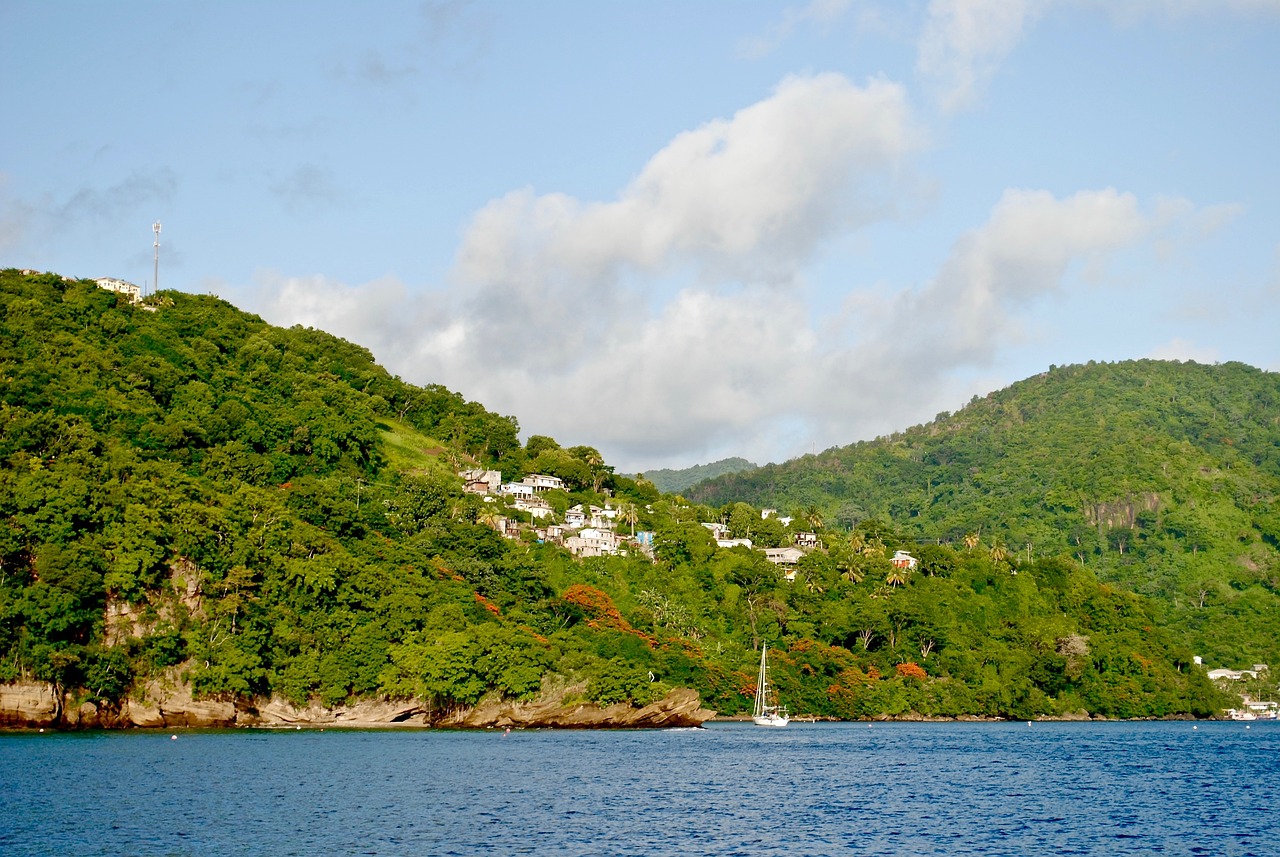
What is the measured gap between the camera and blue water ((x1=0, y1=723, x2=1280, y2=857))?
4266 centimetres

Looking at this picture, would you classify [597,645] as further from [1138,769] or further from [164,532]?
[1138,769]

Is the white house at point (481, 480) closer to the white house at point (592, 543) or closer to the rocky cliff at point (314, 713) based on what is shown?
the white house at point (592, 543)

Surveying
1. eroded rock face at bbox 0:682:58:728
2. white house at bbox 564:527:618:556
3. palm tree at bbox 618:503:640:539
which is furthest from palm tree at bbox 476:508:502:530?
eroded rock face at bbox 0:682:58:728

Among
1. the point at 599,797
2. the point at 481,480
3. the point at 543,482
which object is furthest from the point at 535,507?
the point at 599,797

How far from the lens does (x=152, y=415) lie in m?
114

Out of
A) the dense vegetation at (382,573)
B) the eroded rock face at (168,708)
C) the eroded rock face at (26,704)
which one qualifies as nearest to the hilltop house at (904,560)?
the dense vegetation at (382,573)

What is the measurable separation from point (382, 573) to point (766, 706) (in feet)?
152

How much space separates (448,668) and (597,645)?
18474 mm

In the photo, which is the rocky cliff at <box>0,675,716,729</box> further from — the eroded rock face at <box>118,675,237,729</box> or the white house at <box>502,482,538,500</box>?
the white house at <box>502,482,538,500</box>

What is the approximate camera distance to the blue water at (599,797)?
4266cm

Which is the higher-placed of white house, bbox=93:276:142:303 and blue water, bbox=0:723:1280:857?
white house, bbox=93:276:142:303

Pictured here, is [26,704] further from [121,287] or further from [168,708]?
[121,287]

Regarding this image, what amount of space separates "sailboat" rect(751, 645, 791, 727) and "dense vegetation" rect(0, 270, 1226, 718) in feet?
7.12

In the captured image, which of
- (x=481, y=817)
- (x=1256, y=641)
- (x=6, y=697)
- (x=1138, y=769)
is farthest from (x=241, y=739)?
(x=1256, y=641)
